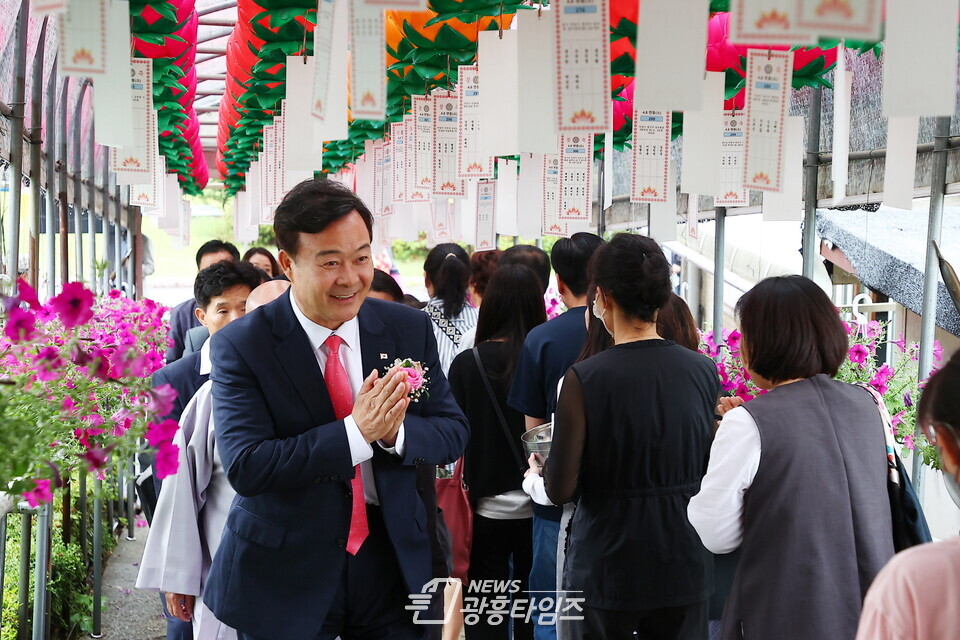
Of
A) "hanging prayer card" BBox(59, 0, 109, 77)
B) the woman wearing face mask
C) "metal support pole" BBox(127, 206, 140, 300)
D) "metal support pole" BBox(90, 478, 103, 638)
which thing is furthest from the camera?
"metal support pole" BBox(127, 206, 140, 300)

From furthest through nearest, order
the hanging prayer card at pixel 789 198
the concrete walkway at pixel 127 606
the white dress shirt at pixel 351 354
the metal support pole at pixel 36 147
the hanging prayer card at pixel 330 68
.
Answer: the concrete walkway at pixel 127 606
the metal support pole at pixel 36 147
the hanging prayer card at pixel 789 198
the white dress shirt at pixel 351 354
the hanging prayer card at pixel 330 68

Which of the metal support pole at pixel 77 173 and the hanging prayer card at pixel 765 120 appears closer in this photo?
the hanging prayer card at pixel 765 120

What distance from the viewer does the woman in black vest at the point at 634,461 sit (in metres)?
2.43

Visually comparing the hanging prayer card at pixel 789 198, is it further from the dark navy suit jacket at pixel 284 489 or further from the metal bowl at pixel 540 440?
the dark navy suit jacket at pixel 284 489

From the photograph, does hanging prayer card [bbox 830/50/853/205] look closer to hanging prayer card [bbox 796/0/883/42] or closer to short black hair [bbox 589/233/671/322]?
short black hair [bbox 589/233/671/322]

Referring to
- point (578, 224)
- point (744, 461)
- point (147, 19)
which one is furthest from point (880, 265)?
point (147, 19)

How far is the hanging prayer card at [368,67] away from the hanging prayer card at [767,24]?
63cm

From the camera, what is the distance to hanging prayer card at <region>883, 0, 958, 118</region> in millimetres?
1694

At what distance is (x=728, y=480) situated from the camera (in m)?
2.07

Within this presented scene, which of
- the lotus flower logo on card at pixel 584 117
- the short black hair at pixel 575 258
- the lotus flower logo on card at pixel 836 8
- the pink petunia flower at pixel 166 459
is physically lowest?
the pink petunia flower at pixel 166 459

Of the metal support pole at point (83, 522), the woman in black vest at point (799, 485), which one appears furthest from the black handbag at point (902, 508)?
the metal support pole at point (83, 522)

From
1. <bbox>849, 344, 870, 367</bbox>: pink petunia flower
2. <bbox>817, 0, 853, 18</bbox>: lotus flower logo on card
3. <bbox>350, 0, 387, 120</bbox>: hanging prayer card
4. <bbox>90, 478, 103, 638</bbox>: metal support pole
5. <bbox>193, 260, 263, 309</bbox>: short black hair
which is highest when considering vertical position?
<bbox>817, 0, 853, 18</bbox>: lotus flower logo on card

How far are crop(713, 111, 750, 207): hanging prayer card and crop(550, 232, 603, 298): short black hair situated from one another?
44 cm

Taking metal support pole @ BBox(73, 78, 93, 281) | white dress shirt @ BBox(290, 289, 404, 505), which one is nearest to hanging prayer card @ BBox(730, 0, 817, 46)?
white dress shirt @ BBox(290, 289, 404, 505)
